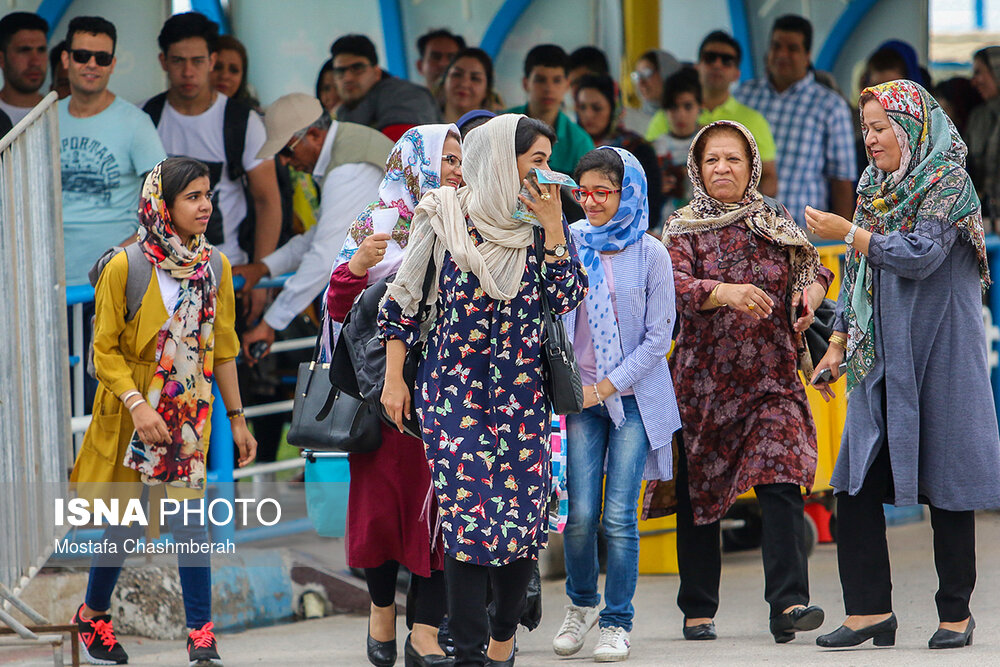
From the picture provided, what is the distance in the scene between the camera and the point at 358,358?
4.07 meters

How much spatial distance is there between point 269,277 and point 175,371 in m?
1.81

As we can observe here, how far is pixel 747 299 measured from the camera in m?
4.38

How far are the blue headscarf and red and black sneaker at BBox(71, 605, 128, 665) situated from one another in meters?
1.77

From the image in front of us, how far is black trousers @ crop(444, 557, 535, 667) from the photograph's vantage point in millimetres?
3889

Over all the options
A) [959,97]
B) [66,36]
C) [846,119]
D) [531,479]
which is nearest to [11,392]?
[531,479]

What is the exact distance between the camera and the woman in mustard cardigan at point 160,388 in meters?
4.41

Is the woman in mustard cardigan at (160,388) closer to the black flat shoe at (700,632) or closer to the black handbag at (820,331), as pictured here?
the black flat shoe at (700,632)

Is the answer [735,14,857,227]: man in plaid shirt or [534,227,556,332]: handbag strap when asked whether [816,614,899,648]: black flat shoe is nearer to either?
[534,227,556,332]: handbag strap

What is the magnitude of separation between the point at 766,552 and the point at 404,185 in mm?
1647

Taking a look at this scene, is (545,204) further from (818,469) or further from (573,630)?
(818,469)

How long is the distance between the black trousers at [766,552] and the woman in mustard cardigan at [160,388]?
1.56 metres

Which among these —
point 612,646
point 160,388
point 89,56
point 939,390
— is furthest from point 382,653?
point 89,56

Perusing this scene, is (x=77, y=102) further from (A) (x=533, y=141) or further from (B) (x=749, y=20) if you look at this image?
(B) (x=749, y=20)

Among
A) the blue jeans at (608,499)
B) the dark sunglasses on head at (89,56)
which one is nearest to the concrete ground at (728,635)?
the blue jeans at (608,499)
